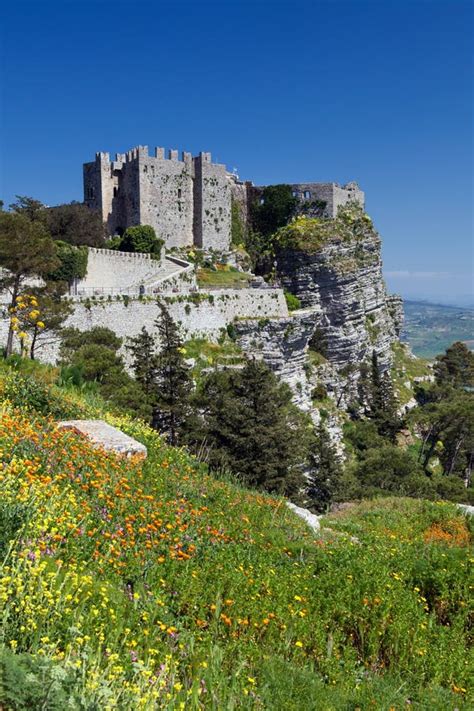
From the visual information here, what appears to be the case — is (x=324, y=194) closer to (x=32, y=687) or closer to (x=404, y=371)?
(x=404, y=371)

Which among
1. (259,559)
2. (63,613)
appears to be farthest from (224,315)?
(63,613)

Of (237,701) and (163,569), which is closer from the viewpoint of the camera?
(237,701)

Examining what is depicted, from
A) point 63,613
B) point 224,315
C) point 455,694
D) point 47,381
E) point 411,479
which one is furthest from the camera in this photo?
point 224,315

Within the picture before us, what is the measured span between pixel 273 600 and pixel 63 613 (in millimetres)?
2338

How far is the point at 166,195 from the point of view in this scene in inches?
1881

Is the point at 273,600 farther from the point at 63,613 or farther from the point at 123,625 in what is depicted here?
the point at 63,613

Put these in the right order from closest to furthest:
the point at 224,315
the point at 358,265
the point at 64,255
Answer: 1. the point at 64,255
2. the point at 224,315
3. the point at 358,265

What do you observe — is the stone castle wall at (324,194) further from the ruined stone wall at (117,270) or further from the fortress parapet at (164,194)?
the ruined stone wall at (117,270)

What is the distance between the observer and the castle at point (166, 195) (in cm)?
4625

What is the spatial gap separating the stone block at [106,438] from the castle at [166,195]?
3798 cm

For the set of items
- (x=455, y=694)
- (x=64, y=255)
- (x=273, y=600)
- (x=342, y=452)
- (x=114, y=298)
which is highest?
(x=64, y=255)

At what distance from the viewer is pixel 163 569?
18.5 feet

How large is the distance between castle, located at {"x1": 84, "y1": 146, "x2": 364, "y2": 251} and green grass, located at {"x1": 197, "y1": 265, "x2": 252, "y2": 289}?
134 inches

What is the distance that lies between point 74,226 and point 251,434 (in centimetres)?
2601
